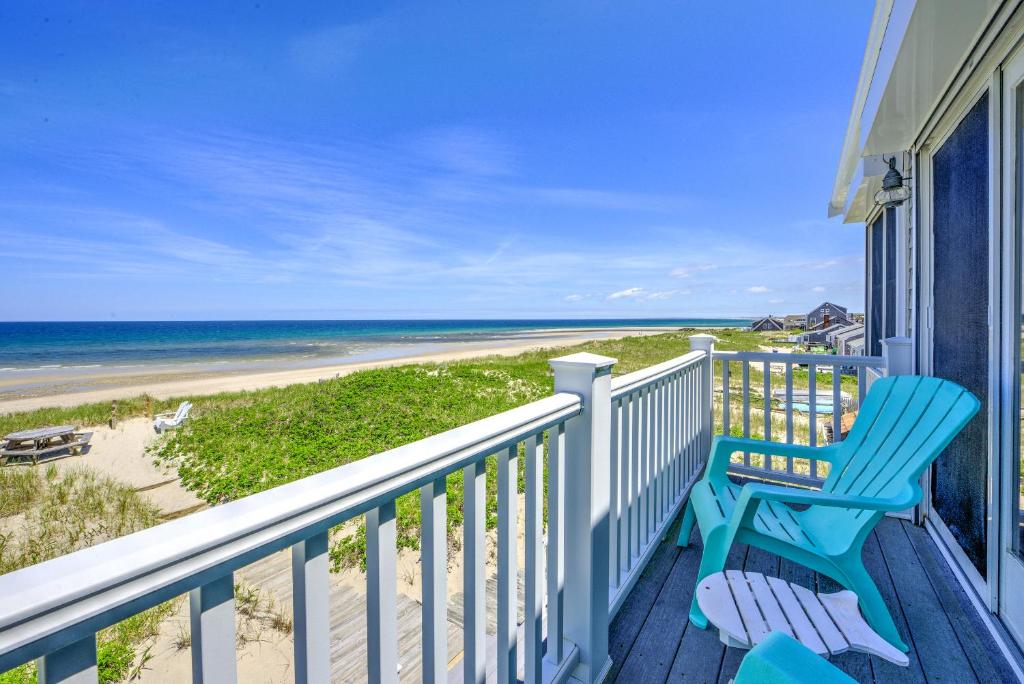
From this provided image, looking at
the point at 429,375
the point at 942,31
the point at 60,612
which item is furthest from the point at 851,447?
the point at 429,375

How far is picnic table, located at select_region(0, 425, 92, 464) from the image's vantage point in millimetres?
7426

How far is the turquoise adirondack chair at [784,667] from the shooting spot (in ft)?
1.83

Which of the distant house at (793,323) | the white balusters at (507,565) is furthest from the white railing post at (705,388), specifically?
the distant house at (793,323)

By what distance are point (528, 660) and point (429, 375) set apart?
10.4m

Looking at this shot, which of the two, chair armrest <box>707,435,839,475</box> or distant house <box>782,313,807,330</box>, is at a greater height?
distant house <box>782,313,807,330</box>

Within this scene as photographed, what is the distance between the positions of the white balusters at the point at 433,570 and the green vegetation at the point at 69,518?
2538 millimetres

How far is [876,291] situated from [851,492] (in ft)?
13.8

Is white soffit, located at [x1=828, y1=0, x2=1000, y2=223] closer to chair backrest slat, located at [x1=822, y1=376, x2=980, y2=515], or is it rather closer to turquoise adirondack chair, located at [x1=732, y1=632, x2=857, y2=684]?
chair backrest slat, located at [x1=822, y1=376, x2=980, y2=515]

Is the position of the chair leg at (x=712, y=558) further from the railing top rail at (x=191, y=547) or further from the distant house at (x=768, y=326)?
the distant house at (x=768, y=326)

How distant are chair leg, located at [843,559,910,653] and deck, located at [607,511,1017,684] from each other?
0.30 feet

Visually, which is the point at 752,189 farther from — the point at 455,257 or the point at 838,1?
the point at 455,257

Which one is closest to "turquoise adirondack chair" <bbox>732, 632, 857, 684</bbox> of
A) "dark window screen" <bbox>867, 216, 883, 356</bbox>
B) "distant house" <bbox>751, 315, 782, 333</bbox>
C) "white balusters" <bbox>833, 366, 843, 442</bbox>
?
"white balusters" <bbox>833, 366, 843, 442</bbox>

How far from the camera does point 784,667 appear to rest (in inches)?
22.3

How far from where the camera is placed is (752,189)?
49.4 ft
